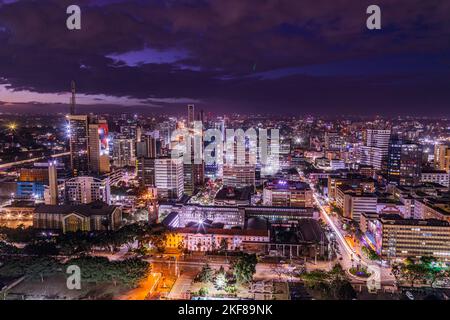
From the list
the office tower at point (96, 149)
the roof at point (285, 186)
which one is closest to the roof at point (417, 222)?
the roof at point (285, 186)

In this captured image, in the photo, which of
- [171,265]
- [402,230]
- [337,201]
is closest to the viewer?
[171,265]

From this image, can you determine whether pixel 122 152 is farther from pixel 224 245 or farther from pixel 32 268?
pixel 32 268

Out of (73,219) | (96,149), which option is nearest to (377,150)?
(96,149)

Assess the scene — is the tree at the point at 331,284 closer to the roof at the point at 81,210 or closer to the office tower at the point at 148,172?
Result: the roof at the point at 81,210

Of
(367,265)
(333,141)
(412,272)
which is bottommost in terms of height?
(367,265)
